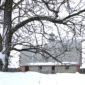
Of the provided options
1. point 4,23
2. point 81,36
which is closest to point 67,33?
point 81,36

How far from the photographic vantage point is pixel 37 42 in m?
13.4

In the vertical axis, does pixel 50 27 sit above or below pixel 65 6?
below

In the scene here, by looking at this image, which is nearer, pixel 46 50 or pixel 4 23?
pixel 4 23
